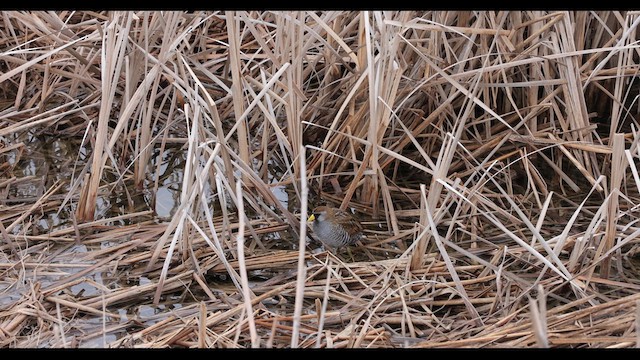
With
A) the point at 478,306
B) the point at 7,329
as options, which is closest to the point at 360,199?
the point at 478,306

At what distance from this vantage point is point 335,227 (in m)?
3.98

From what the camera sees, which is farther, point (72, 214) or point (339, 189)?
point (339, 189)

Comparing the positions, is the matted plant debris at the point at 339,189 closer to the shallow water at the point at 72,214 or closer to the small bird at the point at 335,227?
the shallow water at the point at 72,214

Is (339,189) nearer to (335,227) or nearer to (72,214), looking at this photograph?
(335,227)

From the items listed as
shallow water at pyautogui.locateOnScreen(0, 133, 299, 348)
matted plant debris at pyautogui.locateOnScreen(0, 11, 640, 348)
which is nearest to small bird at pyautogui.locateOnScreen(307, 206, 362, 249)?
matted plant debris at pyautogui.locateOnScreen(0, 11, 640, 348)

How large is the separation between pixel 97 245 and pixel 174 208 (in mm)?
532

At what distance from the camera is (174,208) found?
4.57 metres

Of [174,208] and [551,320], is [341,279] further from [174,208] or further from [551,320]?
[174,208]

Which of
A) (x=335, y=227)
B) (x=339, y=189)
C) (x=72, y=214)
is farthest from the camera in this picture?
(x=339, y=189)

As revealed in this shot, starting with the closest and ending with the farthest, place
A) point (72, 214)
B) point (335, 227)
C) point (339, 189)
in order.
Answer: point (335, 227), point (72, 214), point (339, 189)

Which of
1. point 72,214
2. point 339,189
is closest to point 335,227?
point 339,189

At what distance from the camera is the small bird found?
3992 millimetres

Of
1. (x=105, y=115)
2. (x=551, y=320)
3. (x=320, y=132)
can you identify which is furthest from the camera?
(x=320, y=132)

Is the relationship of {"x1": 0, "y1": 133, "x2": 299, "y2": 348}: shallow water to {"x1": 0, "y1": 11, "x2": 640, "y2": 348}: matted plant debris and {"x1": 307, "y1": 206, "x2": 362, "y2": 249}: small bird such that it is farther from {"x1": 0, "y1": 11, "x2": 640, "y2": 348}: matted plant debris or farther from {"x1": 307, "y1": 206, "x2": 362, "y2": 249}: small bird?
{"x1": 307, "y1": 206, "x2": 362, "y2": 249}: small bird
